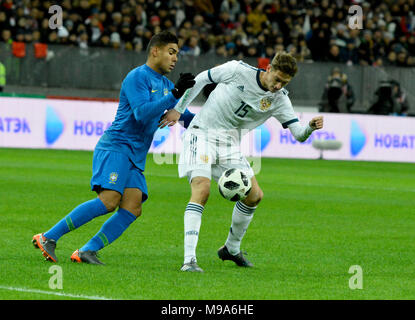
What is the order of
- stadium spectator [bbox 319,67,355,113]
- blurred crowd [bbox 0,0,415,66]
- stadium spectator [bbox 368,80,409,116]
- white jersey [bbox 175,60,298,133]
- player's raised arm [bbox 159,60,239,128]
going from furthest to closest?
stadium spectator [bbox 368,80,409,116]
stadium spectator [bbox 319,67,355,113]
blurred crowd [bbox 0,0,415,66]
white jersey [bbox 175,60,298,133]
player's raised arm [bbox 159,60,239,128]

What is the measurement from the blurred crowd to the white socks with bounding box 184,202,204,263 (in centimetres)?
1771

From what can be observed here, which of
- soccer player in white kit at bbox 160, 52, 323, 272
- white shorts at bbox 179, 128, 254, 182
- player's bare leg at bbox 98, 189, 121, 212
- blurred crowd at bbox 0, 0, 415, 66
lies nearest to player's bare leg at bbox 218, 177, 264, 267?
soccer player in white kit at bbox 160, 52, 323, 272

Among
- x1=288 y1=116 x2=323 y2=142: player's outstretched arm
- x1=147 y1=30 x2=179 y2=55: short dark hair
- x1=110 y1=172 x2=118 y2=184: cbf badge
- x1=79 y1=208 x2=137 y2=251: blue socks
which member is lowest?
x1=79 y1=208 x2=137 y2=251: blue socks

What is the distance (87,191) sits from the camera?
1441cm

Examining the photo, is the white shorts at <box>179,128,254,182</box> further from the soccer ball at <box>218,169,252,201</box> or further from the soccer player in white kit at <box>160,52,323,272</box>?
the soccer ball at <box>218,169,252,201</box>

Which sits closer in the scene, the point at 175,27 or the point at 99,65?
the point at 99,65

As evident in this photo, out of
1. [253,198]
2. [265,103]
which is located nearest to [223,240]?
[253,198]

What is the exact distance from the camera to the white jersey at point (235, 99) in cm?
831

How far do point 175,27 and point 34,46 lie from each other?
4661mm

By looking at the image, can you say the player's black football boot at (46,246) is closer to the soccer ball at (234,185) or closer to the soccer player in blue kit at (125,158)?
the soccer player in blue kit at (125,158)

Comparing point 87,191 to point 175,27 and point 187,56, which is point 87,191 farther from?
point 175,27

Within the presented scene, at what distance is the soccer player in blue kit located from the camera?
7.77m
